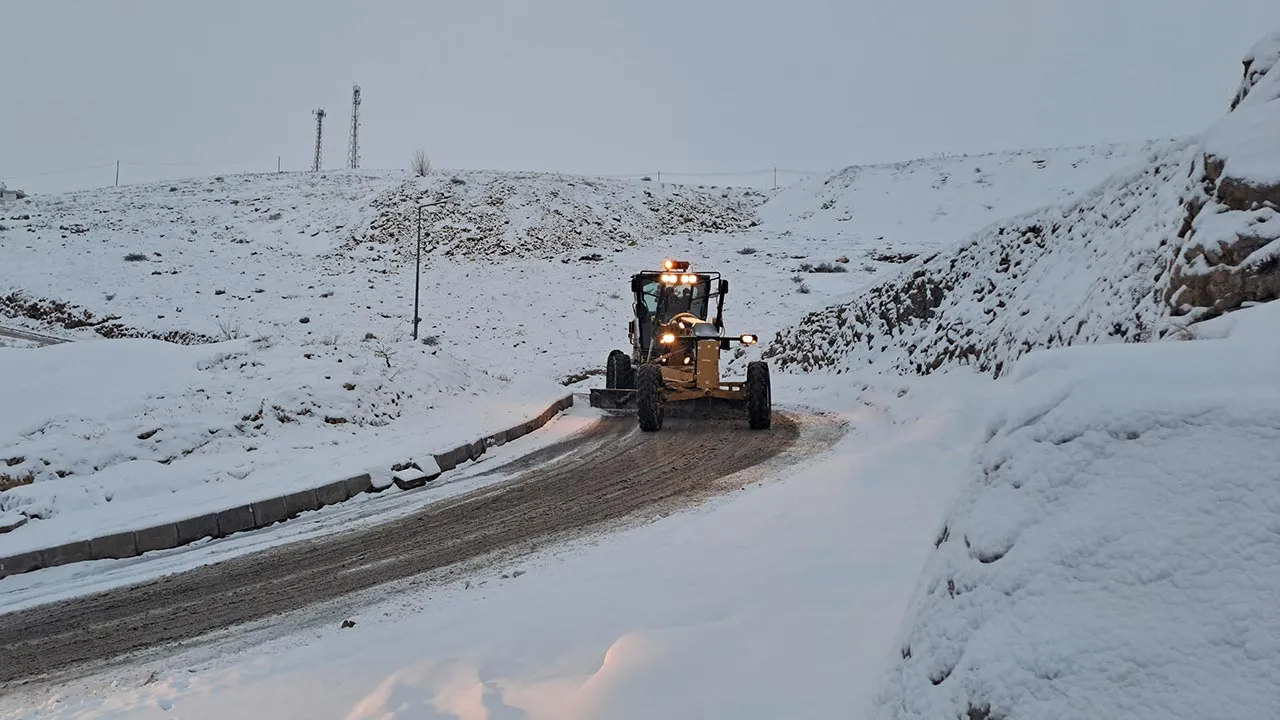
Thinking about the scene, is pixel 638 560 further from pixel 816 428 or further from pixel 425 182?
pixel 425 182

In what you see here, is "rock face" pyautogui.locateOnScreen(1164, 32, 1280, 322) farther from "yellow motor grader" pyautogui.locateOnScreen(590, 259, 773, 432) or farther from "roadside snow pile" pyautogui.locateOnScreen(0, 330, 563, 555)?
"roadside snow pile" pyautogui.locateOnScreen(0, 330, 563, 555)

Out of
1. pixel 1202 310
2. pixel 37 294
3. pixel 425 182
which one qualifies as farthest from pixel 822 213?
pixel 1202 310

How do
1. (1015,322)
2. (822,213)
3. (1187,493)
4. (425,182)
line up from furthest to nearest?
A: (425,182)
(822,213)
(1015,322)
(1187,493)

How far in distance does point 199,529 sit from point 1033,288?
1079 centimetres

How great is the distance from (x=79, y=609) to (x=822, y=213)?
46.7m

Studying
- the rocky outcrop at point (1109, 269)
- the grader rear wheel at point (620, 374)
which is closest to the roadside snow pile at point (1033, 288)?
the rocky outcrop at point (1109, 269)

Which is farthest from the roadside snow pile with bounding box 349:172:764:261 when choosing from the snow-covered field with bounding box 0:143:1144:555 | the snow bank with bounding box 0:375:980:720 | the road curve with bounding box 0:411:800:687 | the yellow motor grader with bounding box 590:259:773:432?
the snow bank with bounding box 0:375:980:720

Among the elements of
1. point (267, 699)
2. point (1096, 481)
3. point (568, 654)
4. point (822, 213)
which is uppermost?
point (822, 213)

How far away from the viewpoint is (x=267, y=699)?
4074 mm

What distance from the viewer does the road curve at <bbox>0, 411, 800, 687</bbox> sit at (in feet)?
17.7

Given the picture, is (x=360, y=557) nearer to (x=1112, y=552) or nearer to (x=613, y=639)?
(x=613, y=639)

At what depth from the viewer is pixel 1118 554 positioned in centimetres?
Answer: 190

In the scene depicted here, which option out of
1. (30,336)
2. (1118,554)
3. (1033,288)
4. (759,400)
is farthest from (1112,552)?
(30,336)

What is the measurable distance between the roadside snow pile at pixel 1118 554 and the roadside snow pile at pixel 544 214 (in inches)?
1526
